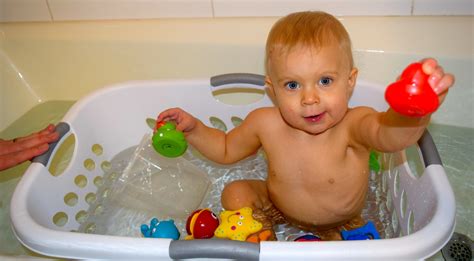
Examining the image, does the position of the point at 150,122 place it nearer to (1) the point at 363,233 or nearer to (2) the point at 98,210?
(2) the point at 98,210

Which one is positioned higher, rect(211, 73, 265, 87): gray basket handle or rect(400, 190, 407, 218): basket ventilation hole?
rect(211, 73, 265, 87): gray basket handle

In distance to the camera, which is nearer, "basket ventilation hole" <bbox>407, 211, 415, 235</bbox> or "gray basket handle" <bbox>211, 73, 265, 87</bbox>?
"basket ventilation hole" <bbox>407, 211, 415, 235</bbox>

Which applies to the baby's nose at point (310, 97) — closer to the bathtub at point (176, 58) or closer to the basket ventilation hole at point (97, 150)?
the bathtub at point (176, 58)

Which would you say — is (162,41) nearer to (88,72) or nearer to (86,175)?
(88,72)

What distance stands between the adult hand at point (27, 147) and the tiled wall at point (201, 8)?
1.67 ft

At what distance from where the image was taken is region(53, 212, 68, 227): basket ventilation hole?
→ 3.41ft

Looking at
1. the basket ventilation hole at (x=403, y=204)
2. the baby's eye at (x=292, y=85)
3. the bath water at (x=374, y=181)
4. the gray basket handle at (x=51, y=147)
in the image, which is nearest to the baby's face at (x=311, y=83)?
the baby's eye at (x=292, y=85)

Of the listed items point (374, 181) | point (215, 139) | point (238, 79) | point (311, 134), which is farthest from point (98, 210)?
point (374, 181)

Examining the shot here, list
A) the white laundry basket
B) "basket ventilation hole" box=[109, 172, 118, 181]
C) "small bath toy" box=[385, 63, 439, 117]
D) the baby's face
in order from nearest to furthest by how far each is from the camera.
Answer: "small bath toy" box=[385, 63, 439, 117] < the white laundry basket < the baby's face < "basket ventilation hole" box=[109, 172, 118, 181]

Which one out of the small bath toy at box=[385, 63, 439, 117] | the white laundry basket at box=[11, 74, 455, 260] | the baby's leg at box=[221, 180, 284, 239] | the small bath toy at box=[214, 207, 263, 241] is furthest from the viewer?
the baby's leg at box=[221, 180, 284, 239]

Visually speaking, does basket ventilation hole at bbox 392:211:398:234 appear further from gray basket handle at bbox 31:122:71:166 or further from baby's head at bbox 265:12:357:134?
gray basket handle at bbox 31:122:71:166

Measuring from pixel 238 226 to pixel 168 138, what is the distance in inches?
9.4

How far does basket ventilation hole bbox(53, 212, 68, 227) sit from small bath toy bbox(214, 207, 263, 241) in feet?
1.21

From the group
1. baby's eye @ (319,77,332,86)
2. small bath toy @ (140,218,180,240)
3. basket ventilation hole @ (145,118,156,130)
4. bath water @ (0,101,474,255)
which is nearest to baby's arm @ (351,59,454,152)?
baby's eye @ (319,77,332,86)
